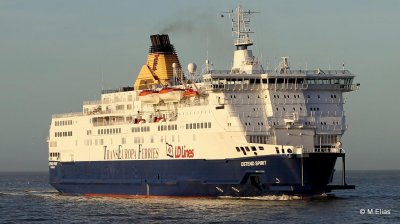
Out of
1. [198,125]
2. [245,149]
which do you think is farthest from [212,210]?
Answer: [198,125]

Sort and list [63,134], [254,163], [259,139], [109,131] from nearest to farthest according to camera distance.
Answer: [254,163] → [259,139] → [109,131] → [63,134]

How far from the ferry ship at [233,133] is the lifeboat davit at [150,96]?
75 mm

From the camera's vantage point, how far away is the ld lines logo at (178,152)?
58.4 meters

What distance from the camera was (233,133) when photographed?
182 feet

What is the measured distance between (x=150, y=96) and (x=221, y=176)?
9.78m

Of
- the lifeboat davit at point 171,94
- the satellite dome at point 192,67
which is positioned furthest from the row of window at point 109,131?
the satellite dome at point 192,67

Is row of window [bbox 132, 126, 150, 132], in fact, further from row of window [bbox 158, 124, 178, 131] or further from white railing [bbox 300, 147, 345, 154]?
white railing [bbox 300, 147, 345, 154]

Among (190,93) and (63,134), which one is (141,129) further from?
(63,134)

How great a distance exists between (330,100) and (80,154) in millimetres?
21178

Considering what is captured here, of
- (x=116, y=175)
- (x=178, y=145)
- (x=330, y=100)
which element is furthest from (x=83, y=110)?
(x=330, y=100)

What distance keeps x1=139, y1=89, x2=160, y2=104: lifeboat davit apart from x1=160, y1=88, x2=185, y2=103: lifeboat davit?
2.76 feet

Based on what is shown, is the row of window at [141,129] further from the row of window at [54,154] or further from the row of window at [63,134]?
the row of window at [54,154]

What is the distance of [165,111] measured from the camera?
62656mm

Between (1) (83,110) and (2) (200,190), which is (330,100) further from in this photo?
(1) (83,110)
